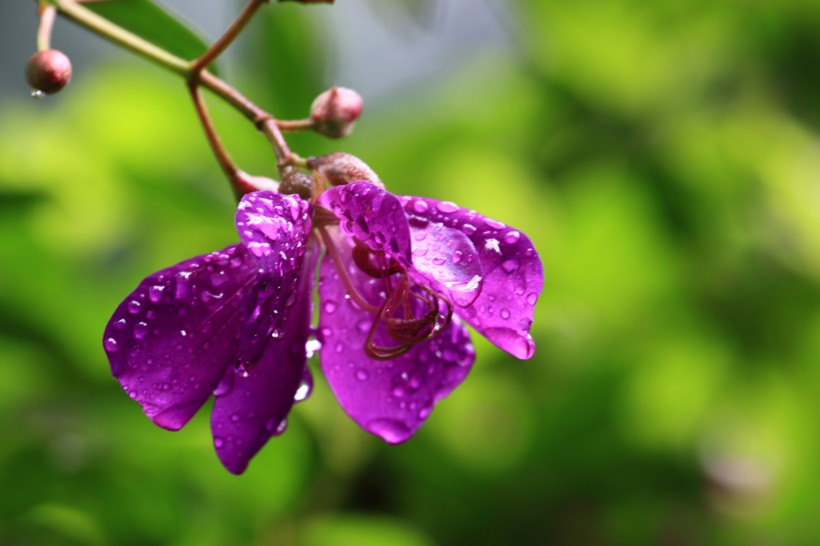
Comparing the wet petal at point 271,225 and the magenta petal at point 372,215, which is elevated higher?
the magenta petal at point 372,215

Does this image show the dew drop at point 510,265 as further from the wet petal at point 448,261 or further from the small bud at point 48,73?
the small bud at point 48,73

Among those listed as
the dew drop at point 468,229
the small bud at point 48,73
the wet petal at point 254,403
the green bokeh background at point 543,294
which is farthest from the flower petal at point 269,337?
the green bokeh background at point 543,294

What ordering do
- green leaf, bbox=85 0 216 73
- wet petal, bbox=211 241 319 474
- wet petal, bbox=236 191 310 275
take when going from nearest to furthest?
1. wet petal, bbox=236 191 310 275
2. wet petal, bbox=211 241 319 474
3. green leaf, bbox=85 0 216 73

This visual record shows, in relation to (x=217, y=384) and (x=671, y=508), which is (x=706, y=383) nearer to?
(x=671, y=508)

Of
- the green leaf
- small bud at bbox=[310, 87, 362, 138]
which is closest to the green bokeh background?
the green leaf

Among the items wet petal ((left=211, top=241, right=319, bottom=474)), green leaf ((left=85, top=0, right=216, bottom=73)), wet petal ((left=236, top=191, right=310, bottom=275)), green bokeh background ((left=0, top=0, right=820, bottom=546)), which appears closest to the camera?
wet petal ((left=236, top=191, right=310, bottom=275))

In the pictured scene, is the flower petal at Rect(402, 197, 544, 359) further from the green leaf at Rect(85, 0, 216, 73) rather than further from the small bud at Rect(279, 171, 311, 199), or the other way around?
the green leaf at Rect(85, 0, 216, 73)
